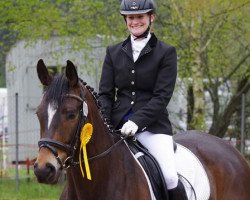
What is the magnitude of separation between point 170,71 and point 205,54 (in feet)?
32.6

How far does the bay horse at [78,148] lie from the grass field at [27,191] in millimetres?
6811

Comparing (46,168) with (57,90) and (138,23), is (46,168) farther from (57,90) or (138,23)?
(138,23)

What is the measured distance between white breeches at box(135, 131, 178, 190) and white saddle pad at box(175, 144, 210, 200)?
34 cm

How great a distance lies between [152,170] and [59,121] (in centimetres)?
119

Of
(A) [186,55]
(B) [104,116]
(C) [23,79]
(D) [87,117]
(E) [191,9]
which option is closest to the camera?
(D) [87,117]

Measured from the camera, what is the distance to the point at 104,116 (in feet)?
16.2

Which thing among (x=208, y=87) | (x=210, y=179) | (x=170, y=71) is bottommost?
(x=208, y=87)

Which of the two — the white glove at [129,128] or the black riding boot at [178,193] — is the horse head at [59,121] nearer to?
the white glove at [129,128]

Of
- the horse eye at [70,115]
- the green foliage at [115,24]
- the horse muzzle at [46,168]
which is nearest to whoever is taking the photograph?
the horse muzzle at [46,168]

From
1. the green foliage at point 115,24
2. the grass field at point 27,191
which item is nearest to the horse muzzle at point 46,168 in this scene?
the grass field at point 27,191

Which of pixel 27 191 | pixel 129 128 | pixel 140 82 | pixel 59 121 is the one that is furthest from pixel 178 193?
pixel 27 191

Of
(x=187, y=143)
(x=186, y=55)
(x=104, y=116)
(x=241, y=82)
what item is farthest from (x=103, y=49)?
(x=104, y=116)

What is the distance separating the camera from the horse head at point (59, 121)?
4.06 meters

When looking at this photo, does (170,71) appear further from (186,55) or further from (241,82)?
(241,82)
